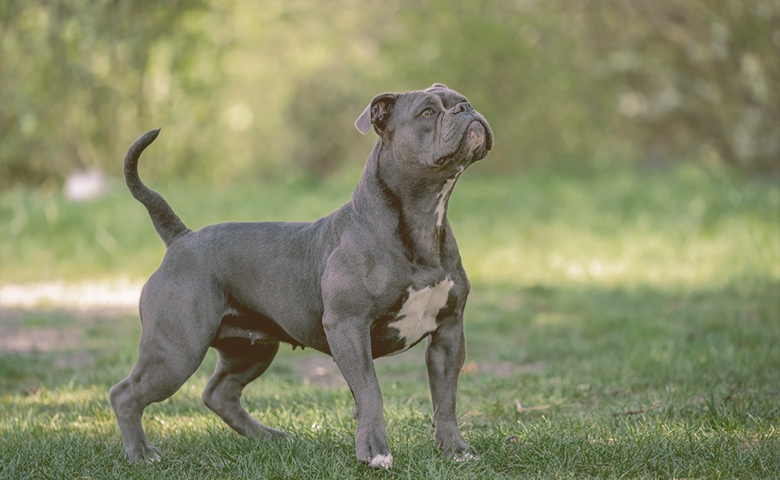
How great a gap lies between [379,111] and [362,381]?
43.2 inches

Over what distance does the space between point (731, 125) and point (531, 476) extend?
11240mm

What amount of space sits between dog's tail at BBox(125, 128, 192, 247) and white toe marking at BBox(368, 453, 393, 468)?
4.71ft

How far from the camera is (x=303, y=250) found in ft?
13.6

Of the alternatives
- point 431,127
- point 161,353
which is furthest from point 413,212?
point 161,353

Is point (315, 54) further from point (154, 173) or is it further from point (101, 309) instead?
point (101, 309)

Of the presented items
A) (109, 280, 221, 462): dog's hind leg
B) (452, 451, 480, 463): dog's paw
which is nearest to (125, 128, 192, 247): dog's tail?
(109, 280, 221, 462): dog's hind leg

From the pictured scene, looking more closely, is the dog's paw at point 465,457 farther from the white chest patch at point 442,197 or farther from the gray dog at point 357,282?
the white chest patch at point 442,197

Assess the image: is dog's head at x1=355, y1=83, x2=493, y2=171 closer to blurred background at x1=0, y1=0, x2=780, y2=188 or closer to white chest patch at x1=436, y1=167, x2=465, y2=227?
white chest patch at x1=436, y1=167, x2=465, y2=227

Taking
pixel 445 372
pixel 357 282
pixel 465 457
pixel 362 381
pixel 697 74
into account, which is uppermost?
pixel 697 74

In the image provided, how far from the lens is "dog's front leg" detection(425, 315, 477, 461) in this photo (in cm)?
398

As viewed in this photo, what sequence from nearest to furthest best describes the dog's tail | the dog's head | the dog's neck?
the dog's head, the dog's neck, the dog's tail

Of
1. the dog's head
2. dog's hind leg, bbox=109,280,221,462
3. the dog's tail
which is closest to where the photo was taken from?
the dog's head

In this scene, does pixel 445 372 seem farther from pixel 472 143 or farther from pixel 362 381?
pixel 472 143

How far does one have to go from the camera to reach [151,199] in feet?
14.3
